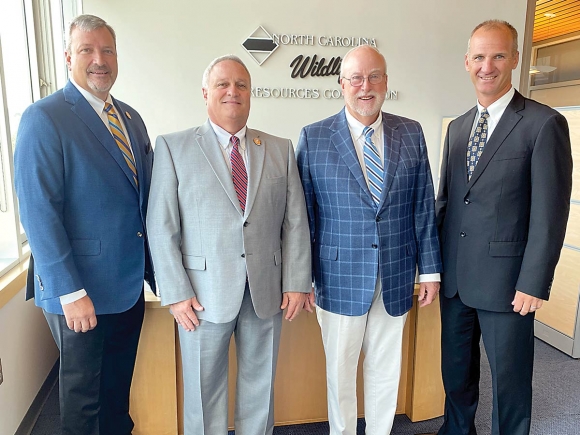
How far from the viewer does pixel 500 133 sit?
6.27 feet

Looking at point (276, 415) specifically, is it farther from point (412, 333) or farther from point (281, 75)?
point (281, 75)

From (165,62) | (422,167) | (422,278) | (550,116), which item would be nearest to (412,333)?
(422,278)

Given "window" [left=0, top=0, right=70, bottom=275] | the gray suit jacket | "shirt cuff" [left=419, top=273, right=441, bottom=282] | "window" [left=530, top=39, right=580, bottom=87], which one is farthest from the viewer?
"window" [left=530, top=39, right=580, bottom=87]

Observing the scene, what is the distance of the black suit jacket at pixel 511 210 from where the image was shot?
71.5 inches

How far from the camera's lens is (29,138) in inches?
62.9

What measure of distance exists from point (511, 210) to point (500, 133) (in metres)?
0.33

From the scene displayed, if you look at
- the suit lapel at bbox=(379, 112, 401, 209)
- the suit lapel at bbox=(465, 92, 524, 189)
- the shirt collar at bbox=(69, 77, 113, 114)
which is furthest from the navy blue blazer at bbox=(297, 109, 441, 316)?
the shirt collar at bbox=(69, 77, 113, 114)

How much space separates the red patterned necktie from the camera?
1.75 meters

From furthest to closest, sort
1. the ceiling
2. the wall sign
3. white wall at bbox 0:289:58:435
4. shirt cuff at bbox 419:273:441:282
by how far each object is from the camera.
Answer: the ceiling < the wall sign < white wall at bbox 0:289:58:435 < shirt cuff at bbox 419:273:441:282

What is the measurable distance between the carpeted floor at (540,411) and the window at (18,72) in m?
0.94

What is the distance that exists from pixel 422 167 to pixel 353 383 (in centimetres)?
103

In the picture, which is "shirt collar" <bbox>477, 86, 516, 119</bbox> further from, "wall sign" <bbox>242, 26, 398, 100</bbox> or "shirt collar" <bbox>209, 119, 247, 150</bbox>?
"wall sign" <bbox>242, 26, 398, 100</bbox>

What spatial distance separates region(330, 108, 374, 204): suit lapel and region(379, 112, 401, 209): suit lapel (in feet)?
0.26

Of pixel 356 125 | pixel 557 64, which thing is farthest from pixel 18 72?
pixel 557 64
